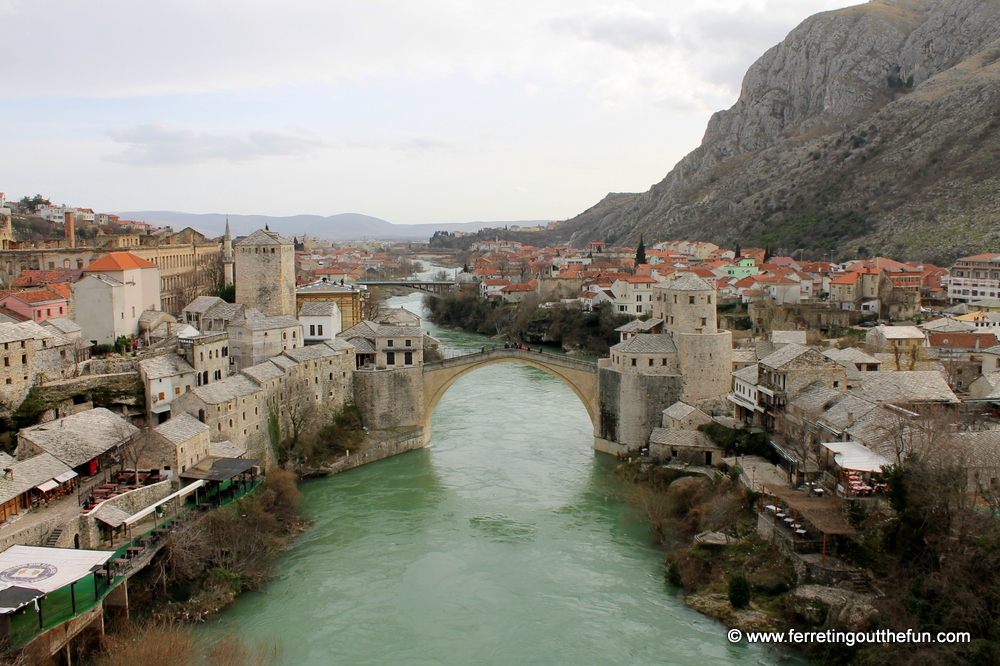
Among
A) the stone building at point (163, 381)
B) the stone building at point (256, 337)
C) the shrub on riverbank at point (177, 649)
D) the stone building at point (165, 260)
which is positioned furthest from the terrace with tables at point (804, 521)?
the stone building at point (165, 260)

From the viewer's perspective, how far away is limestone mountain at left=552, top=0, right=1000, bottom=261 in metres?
49.3

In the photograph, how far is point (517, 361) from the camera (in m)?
26.7

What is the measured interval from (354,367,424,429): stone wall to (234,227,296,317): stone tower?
534 centimetres

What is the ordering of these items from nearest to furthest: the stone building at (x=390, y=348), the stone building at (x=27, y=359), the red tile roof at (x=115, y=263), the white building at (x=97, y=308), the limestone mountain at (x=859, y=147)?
the stone building at (x=27, y=359) → the white building at (x=97, y=308) → the red tile roof at (x=115, y=263) → the stone building at (x=390, y=348) → the limestone mountain at (x=859, y=147)

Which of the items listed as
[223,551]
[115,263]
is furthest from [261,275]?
[223,551]

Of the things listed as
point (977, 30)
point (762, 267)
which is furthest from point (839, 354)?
point (977, 30)

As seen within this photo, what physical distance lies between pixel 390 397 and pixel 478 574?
999 centimetres

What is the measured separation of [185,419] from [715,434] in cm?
1368

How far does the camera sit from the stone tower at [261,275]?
93.8 feet

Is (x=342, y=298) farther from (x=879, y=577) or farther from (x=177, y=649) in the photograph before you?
(x=879, y=577)

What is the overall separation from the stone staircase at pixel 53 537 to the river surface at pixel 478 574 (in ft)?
10.6

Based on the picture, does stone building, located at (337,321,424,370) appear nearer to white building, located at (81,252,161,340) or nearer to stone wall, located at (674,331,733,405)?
white building, located at (81,252,161,340)

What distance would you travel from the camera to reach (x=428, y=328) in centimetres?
5572

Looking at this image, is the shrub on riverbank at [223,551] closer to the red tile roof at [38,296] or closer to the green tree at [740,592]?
the green tree at [740,592]
